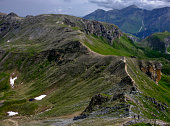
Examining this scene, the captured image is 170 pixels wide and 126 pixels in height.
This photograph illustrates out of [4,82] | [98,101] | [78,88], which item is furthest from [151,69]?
[4,82]

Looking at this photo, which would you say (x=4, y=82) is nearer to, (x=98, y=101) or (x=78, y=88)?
(x=78, y=88)

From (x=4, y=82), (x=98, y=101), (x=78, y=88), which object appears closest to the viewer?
(x=98, y=101)

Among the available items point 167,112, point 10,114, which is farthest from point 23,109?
point 167,112

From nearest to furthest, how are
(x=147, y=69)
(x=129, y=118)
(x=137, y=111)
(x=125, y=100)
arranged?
(x=129, y=118) → (x=137, y=111) → (x=125, y=100) → (x=147, y=69)

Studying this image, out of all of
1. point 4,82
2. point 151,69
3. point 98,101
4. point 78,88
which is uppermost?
point 151,69

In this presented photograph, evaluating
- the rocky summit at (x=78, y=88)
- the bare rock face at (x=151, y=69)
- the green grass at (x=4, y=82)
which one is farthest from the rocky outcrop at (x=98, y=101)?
the green grass at (x=4, y=82)

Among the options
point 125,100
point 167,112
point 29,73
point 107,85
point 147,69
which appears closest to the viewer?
point 125,100

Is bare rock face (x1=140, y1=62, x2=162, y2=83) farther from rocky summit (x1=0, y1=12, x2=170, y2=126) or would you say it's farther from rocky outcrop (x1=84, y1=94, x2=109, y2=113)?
rocky outcrop (x1=84, y1=94, x2=109, y2=113)

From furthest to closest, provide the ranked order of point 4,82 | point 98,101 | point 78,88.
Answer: point 4,82 < point 78,88 < point 98,101

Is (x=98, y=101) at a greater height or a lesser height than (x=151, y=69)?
lesser

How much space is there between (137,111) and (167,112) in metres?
22.4

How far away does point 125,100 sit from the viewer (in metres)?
53.7

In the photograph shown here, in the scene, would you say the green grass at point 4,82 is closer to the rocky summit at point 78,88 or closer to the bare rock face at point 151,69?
the rocky summit at point 78,88

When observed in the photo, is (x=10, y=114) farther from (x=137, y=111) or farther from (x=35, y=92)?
(x=137, y=111)
